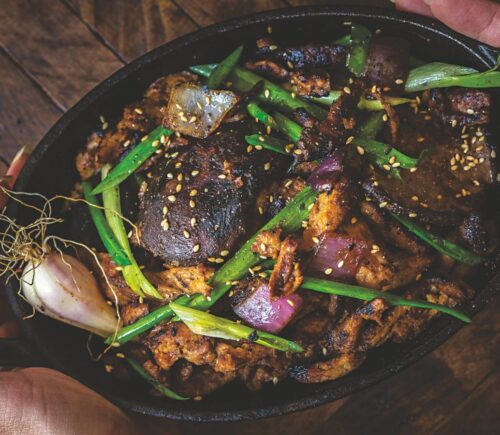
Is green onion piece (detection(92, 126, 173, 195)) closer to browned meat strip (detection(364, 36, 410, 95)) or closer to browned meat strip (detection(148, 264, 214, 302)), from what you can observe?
browned meat strip (detection(148, 264, 214, 302))

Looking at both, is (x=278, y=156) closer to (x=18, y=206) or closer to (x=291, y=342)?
(x=291, y=342)

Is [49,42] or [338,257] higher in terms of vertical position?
[49,42]

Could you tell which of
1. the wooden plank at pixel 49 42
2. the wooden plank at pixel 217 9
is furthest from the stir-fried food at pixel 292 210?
the wooden plank at pixel 49 42

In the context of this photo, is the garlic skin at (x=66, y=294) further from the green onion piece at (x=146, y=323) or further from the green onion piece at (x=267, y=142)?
the green onion piece at (x=267, y=142)

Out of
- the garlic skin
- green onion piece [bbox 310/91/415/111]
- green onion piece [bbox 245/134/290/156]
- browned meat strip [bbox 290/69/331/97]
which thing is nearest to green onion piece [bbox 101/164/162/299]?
the garlic skin

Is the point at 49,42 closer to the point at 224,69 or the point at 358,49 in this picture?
the point at 224,69

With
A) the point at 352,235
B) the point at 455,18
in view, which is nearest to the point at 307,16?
the point at 455,18

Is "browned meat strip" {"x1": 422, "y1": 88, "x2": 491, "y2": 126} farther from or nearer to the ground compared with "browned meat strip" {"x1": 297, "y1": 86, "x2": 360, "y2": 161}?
farther from the ground

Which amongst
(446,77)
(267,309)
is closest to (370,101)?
(446,77)
